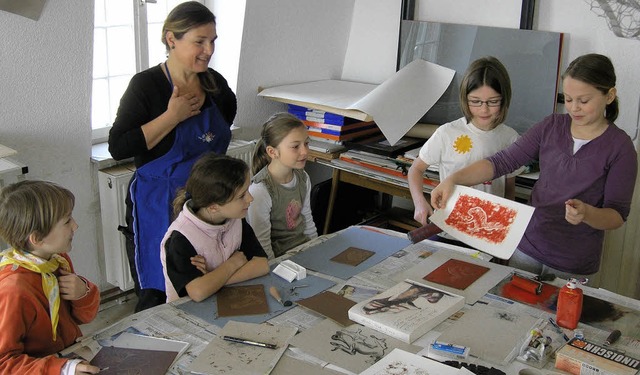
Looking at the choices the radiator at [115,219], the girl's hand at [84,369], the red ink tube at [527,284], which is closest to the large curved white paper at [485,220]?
the red ink tube at [527,284]

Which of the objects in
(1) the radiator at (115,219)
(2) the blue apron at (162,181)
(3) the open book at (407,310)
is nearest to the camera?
(3) the open book at (407,310)

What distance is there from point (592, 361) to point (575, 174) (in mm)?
777

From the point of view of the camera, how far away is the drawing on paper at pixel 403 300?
1789mm

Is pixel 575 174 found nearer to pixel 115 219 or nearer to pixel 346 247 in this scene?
pixel 346 247

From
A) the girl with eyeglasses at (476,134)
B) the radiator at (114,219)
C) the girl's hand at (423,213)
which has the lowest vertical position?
the radiator at (114,219)

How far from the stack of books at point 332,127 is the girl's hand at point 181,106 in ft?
3.95

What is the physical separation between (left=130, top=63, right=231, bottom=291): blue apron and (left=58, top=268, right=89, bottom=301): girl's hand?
2.85 ft

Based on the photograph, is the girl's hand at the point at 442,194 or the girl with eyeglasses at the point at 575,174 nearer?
the girl with eyeglasses at the point at 575,174

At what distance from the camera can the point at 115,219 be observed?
3068 millimetres

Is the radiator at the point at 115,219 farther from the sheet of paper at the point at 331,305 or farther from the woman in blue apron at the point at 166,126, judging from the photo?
the sheet of paper at the point at 331,305

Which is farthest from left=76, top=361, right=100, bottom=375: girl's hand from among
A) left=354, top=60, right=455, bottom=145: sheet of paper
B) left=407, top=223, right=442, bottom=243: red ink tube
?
left=354, top=60, right=455, bottom=145: sheet of paper

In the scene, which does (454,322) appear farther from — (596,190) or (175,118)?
(175,118)

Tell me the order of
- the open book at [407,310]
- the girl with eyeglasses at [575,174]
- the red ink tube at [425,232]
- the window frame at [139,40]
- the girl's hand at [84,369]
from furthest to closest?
the window frame at [139,40] → the red ink tube at [425,232] → the girl with eyeglasses at [575,174] → the open book at [407,310] → the girl's hand at [84,369]

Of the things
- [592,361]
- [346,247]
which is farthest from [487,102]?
[592,361]
